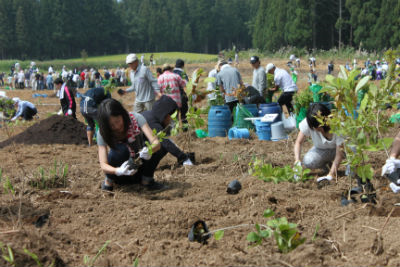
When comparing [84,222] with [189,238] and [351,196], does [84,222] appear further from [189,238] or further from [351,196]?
[351,196]

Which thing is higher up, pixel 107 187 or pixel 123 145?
pixel 123 145

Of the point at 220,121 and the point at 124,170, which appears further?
the point at 220,121

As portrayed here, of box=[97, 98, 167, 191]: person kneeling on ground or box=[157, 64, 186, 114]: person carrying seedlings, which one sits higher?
box=[157, 64, 186, 114]: person carrying seedlings

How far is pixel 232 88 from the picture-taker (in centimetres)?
786

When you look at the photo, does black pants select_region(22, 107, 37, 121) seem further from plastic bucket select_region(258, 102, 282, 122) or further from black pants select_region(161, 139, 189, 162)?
black pants select_region(161, 139, 189, 162)

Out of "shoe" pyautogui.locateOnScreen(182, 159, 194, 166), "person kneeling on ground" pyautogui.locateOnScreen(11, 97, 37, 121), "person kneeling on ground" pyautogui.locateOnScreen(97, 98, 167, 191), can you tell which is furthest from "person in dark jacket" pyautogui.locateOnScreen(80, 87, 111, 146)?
"person kneeling on ground" pyautogui.locateOnScreen(11, 97, 37, 121)

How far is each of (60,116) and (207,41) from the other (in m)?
83.6

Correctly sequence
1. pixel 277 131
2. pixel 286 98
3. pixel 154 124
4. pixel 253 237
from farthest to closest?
1. pixel 286 98
2. pixel 277 131
3. pixel 154 124
4. pixel 253 237

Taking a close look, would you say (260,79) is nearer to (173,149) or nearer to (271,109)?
(271,109)

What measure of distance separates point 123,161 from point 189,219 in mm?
986

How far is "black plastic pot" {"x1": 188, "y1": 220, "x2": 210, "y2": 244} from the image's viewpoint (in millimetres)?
2828

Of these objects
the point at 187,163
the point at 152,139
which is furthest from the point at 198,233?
the point at 187,163

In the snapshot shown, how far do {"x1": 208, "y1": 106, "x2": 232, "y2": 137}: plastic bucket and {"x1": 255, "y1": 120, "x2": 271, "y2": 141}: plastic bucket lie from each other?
2.22ft

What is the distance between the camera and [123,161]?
155 inches
